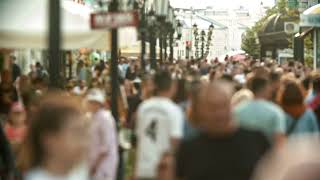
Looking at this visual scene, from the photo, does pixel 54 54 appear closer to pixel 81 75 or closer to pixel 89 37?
pixel 89 37

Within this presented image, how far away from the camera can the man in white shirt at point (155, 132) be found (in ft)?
26.7

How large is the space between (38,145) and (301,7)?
221ft

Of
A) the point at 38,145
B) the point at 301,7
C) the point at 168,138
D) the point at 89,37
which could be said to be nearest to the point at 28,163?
the point at 38,145

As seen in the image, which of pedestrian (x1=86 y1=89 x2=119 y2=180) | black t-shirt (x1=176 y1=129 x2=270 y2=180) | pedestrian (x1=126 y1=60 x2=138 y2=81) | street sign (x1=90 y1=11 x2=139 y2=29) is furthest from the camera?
pedestrian (x1=126 y1=60 x2=138 y2=81)

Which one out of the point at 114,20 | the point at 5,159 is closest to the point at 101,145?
the point at 5,159

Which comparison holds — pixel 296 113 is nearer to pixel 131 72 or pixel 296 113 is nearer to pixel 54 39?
pixel 54 39

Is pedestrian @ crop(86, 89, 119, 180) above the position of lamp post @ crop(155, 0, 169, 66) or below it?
below

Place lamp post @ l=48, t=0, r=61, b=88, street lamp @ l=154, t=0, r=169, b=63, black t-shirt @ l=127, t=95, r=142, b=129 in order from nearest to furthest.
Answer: lamp post @ l=48, t=0, r=61, b=88 < black t-shirt @ l=127, t=95, r=142, b=129 < street lamp @ l=154, t=0, r=169, b=63

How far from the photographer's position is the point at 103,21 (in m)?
12.0

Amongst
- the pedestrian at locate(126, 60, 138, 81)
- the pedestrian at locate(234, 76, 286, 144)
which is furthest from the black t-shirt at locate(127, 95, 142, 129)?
the pedestrian at locate(126, 60, 138, 81)

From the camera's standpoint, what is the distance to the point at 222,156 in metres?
5.17

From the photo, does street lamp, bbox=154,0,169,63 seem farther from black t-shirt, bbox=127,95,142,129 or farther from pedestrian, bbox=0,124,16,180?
pedestrian, bbox=0,124,16,180

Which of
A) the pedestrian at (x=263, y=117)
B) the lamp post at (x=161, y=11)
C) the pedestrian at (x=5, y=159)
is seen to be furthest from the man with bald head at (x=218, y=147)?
the lamp post at (x=161, y=11)

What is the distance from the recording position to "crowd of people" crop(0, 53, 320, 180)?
391 cm
